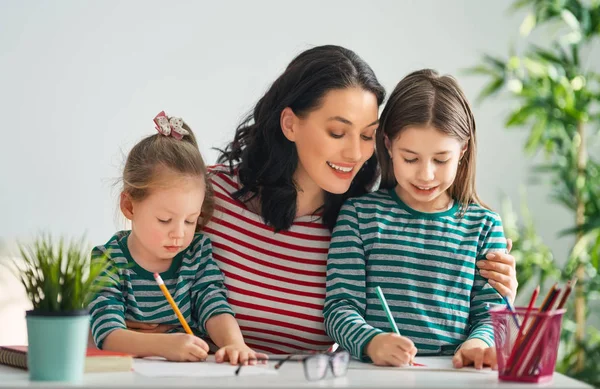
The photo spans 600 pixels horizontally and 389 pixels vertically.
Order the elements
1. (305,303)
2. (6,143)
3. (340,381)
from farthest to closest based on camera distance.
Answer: (6,143), (305,303), (340,381)

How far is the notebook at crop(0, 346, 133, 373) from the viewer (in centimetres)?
142

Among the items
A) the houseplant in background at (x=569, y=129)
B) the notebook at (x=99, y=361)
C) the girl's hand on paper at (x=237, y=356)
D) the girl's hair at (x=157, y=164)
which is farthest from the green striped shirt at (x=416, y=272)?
the houseplant in background at (x=569, y=129)

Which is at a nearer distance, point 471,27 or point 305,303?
point 305,303

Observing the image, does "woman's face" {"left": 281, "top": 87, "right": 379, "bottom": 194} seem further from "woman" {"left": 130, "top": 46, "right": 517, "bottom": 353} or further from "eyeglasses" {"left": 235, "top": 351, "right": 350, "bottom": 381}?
"eyeglasses" {"left": 235, "top": 351, "right": 350, "bottom": 381}

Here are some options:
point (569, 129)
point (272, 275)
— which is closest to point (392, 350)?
point (272, 275)

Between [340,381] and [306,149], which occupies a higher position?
[306,149]

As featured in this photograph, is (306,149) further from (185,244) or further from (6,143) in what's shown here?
(6,143)

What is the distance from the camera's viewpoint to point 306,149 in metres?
1.94

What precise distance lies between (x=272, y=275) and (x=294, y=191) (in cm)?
21

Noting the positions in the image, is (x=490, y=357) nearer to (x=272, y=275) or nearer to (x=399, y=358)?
(x=399, y=358)

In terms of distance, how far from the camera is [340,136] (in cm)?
189

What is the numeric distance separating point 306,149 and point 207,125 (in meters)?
2.34

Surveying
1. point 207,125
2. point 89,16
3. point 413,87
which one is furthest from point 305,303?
point 89,16

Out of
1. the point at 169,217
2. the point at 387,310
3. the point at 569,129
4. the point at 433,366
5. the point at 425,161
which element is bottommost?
the point at 433,366
